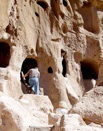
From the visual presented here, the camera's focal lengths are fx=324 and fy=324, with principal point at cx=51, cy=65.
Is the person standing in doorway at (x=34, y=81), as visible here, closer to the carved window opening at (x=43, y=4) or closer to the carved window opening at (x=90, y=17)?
the carved window opening at (x=43, y=4)

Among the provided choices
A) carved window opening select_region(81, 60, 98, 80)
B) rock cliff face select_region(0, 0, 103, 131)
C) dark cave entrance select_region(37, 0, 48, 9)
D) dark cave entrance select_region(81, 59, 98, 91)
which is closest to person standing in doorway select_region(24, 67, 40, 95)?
rock cliff face select_region(0, 0, 103, 131)

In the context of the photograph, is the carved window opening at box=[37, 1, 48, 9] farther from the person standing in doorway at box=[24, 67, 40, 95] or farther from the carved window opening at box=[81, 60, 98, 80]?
the person standing in doorway at box=[24, 67, 40, 95]

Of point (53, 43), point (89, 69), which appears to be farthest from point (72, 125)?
point (89, 69)

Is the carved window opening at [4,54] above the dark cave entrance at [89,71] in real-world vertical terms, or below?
above

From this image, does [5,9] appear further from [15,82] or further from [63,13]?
[63,13]

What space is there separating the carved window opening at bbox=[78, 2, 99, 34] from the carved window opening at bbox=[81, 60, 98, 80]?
1358 millimetres

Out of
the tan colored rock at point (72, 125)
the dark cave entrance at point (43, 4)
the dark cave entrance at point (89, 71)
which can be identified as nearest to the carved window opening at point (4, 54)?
the dark cave entrance at point (43, 4)

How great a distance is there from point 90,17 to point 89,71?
224 centimetres

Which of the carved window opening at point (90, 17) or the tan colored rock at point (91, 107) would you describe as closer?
the tan colored rock at point (91, 107)

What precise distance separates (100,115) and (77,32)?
8927 millimetres

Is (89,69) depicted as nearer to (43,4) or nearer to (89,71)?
(89,71)

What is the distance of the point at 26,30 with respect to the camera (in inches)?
414

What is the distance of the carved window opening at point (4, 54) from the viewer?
1054 cm

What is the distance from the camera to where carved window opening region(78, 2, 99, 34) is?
43.4ft
